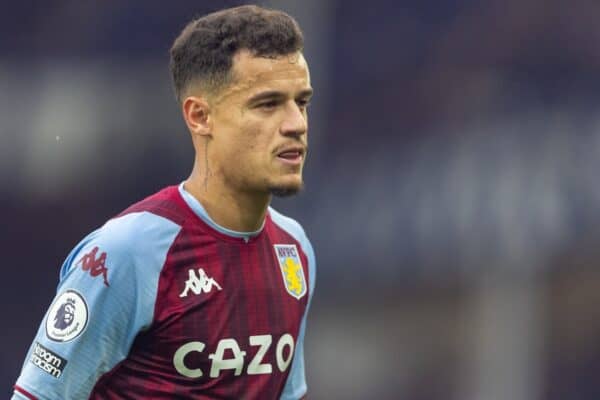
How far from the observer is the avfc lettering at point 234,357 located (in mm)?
3232

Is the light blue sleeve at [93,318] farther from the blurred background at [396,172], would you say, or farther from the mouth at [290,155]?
the blurred background at [396,172]

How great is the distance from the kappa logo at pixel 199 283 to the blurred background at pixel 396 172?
2781 mm

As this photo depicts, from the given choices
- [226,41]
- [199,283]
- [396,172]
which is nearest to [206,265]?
[199,283]

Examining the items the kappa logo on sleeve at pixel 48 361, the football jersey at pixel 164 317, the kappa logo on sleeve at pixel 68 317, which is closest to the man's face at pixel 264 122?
the football jersey at pixel 164 317

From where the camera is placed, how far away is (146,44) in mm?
6336

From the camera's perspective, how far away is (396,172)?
239 inches

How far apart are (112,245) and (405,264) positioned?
Answer: 3057 mm

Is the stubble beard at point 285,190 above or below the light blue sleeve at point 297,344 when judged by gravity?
above

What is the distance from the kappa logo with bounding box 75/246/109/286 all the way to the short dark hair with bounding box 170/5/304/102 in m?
0.55

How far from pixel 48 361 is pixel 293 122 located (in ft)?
2.83

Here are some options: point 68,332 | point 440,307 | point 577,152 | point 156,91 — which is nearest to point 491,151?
point 577,152

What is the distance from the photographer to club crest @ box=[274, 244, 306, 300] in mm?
3580

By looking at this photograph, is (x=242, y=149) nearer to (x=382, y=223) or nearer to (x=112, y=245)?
(x=112, y=245)

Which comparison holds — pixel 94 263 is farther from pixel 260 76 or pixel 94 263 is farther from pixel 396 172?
pixel 396 172
